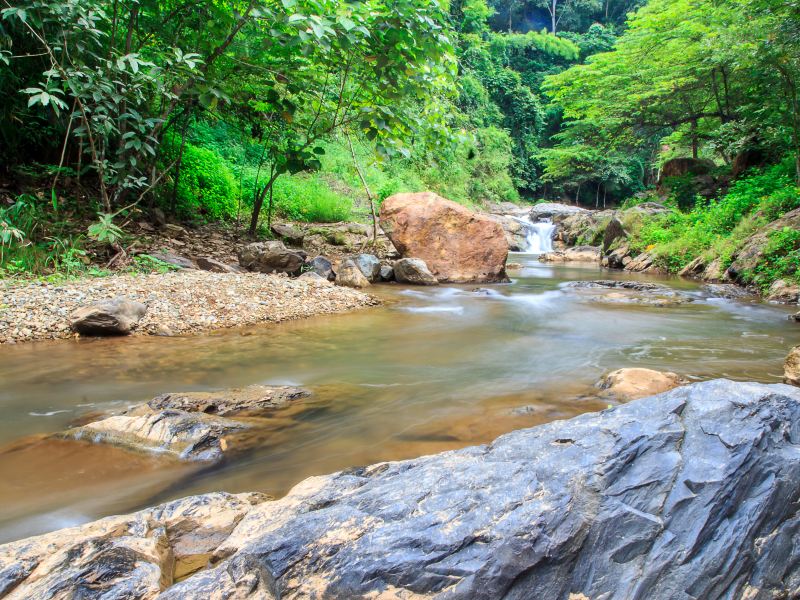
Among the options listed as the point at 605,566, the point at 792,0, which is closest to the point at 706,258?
the point at 792,0

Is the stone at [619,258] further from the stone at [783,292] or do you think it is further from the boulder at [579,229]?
the stone at [783,292]

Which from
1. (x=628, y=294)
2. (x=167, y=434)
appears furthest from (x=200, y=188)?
(x=167, y=434)

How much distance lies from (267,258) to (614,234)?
11314 millimetres

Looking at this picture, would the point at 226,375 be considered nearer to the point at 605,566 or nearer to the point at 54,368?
the point at 54,368

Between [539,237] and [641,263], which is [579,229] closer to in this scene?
[539,237]

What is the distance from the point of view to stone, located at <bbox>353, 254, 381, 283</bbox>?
8547 millimetres

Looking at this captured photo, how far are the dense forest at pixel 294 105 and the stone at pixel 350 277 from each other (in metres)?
1.28

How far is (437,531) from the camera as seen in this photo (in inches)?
48.2

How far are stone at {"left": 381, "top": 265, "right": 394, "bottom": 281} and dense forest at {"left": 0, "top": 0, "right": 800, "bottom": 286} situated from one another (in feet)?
5.84

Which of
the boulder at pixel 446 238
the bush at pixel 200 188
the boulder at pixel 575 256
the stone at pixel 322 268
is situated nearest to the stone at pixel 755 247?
the boulder at pixel 446 238

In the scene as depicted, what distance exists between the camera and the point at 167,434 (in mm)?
2381

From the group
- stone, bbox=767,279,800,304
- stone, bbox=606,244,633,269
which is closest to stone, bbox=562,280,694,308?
stone, bbox=767,279,800,304

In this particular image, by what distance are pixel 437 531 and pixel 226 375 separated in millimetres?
2847

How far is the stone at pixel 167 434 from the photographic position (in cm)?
232
